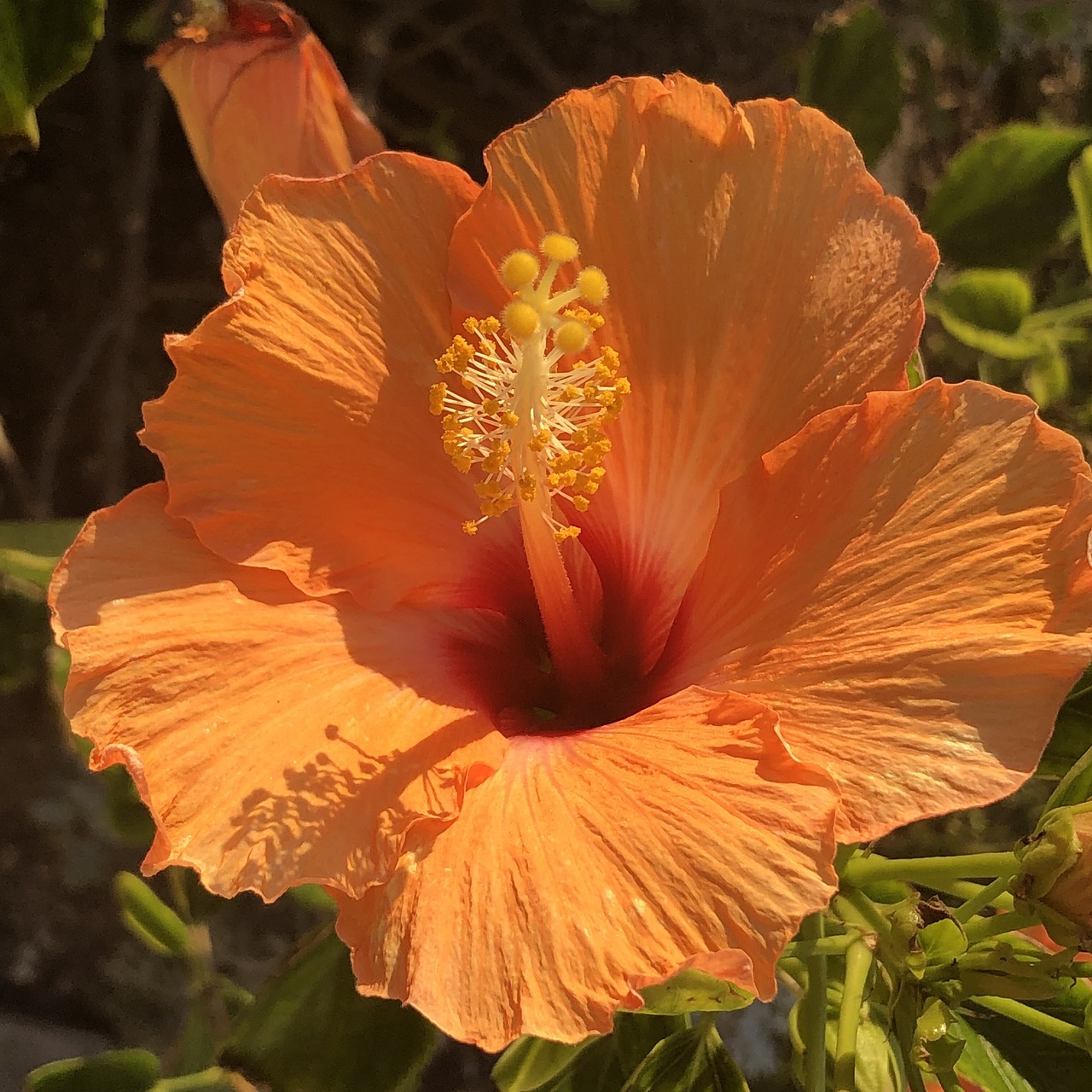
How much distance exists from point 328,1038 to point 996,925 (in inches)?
24.5

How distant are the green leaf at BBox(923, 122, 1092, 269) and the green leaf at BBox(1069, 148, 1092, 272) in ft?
0.39

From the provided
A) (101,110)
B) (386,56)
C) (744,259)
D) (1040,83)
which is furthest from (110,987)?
(1040,83)

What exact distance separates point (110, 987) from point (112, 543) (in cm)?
189

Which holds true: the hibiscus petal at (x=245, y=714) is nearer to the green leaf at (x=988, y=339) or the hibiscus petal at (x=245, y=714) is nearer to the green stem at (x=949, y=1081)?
the green stem at (x=949, y=1081)

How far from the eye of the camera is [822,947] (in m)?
0.78

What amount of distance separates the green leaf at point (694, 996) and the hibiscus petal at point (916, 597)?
16 cm

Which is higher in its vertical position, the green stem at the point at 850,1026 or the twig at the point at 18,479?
the green stem at the point at 850,1026

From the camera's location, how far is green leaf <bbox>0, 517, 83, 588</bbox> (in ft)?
3.67

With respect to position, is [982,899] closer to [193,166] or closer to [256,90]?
[256,90]

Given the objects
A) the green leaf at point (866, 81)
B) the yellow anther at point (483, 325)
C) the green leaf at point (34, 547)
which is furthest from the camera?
the green leaf at point (866, 81)

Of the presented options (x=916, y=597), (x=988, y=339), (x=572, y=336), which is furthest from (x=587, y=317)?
(x=988, y=339)

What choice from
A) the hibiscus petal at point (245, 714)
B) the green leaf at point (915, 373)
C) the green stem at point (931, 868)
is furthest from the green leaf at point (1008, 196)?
the hibiscus petal at point (245, 714)

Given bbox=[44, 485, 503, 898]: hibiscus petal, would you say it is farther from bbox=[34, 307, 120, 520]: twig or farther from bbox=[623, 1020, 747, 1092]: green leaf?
bbox=[34, 307, 120, 520]: twig

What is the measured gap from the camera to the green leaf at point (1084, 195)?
1281mm
